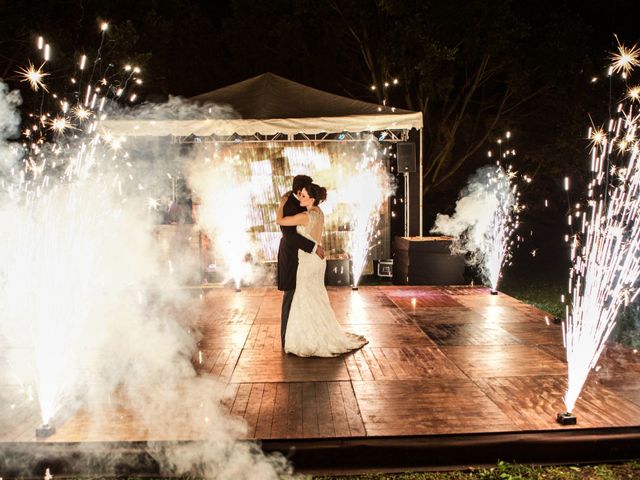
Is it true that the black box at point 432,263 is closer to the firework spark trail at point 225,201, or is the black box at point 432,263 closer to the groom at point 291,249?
the firework spark trail at point 225,201

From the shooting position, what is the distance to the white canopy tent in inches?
409

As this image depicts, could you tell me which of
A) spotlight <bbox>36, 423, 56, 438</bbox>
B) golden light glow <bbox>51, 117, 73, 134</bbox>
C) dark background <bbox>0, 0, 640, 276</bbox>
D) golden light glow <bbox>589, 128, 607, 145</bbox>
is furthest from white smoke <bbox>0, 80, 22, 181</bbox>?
golden light glow <bbox>589, 128, 607, 145</bbox>

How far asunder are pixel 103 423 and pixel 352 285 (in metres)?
7.07

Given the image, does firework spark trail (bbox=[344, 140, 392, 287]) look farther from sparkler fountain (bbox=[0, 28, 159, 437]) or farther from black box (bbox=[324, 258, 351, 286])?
sparkler fountain (bbox=[0, 28, 159, 437])

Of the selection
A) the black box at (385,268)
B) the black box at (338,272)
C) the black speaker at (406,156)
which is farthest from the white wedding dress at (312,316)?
the black box at (385,268)

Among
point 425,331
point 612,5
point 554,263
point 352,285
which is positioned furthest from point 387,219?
point 612,5

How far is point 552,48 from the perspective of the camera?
14.0 metres

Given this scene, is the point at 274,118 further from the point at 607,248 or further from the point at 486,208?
the point at 486,208

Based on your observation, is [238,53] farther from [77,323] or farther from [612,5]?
[77,323]

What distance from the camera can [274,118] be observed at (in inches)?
Result: 414

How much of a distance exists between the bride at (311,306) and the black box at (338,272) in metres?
4.72

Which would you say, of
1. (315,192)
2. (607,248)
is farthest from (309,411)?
(607,248)

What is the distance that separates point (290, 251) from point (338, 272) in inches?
196

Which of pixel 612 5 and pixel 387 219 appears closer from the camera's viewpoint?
pixel 387 219
